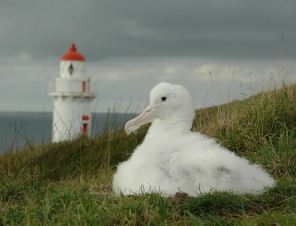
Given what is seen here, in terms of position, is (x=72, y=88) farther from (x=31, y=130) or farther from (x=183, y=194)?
(x=183, y=194)

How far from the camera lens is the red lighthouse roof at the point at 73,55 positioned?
3834 centimetres

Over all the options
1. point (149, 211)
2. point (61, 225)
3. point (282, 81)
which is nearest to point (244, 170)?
point (149, 211)

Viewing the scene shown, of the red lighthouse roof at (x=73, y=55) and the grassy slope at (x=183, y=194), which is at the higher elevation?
the red lighthouse roof at (x=73, y=55)

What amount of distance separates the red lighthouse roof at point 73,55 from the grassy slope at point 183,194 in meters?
29.2

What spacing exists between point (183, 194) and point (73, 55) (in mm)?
34515

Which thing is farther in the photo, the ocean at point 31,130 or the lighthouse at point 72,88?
the lighthouse at point 72,88

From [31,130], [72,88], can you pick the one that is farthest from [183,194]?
[72,88]

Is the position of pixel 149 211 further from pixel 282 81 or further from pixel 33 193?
pixel 282 81

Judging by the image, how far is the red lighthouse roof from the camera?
38344 millimetres

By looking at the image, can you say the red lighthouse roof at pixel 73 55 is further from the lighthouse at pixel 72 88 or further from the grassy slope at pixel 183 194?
the grassy slope at pixel 183 194

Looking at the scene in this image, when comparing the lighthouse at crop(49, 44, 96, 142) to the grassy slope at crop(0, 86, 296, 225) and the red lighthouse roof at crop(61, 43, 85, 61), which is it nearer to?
the red lighthouse roof at crop(61, 43, 85, 61)

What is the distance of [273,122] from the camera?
7.64 m

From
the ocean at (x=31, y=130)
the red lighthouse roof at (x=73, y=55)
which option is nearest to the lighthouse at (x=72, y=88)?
the red lighthouse roof at (x=73, y=55)

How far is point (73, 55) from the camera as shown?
126 feet
